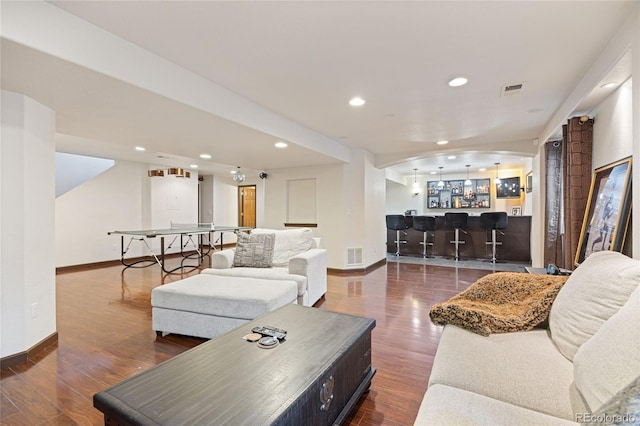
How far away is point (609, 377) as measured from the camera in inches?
36.1

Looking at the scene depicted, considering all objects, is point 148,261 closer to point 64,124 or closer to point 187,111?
point 64,124

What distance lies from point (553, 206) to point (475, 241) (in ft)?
9.71

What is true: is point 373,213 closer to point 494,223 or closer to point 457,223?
point 457,223

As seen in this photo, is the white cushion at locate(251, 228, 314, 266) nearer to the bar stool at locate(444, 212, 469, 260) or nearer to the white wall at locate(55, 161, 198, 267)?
the bar stool at locate(444, 212, 469, 260)

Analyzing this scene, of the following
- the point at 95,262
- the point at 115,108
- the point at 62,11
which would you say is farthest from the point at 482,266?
the point at 95,262

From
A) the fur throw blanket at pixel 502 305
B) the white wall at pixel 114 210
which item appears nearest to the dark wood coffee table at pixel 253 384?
the fur throw blanket at pixel 502 305

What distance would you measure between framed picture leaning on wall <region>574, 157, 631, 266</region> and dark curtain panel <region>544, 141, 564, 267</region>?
1.14m

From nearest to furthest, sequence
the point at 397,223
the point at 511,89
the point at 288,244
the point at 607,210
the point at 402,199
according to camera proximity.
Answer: the point at 607,210
the point at 511,89
the point at 288,244
the point at 397,223
the point at 402,199

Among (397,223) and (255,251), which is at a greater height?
(397,223)

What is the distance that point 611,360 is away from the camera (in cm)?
95

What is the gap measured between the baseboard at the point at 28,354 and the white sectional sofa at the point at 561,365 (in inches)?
117

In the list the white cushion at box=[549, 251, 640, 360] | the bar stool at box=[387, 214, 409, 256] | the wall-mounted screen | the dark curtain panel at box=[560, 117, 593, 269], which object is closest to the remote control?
the white cushion at box=[549, 251, 640, 360]

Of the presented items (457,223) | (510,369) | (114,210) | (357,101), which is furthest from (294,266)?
(114,210)

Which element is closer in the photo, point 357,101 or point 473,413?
point 473,413
